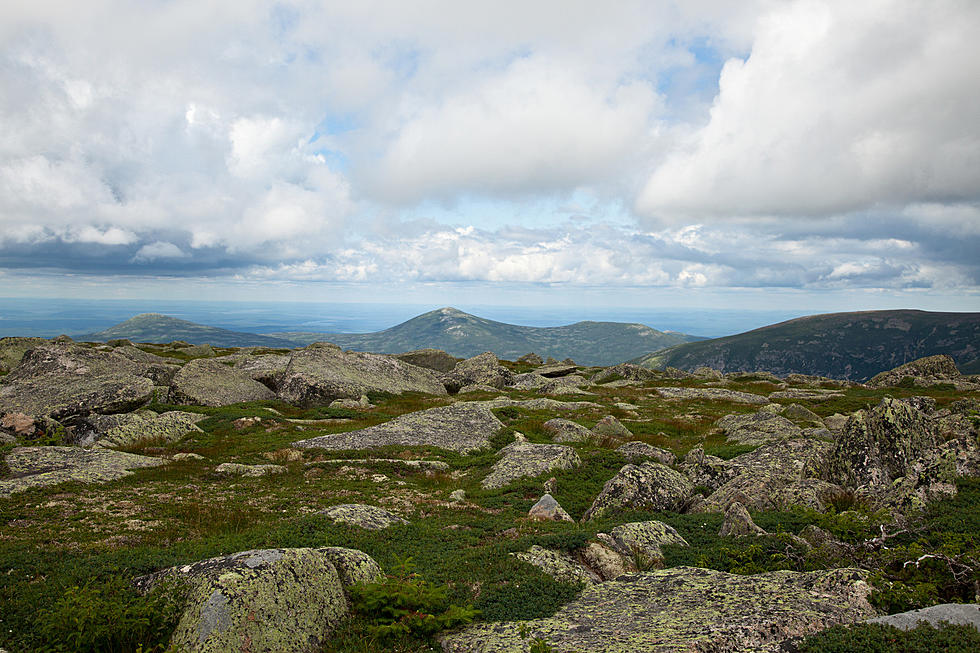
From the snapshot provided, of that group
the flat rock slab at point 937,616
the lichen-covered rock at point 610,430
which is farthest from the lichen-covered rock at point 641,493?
the lichen-covered rock at point 610,430

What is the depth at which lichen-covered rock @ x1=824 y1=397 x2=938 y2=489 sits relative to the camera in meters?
20.4

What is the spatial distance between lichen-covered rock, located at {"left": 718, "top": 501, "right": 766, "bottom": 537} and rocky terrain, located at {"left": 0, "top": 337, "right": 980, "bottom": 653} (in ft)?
0.29

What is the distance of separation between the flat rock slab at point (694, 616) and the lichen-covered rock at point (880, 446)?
38.6 ft

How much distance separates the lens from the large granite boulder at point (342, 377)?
5053 cm

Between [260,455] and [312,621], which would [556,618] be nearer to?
[312,621]

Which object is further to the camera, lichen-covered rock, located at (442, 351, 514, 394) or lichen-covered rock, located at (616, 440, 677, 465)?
lichen-covered rock, located at (442, 351, 514, 394)

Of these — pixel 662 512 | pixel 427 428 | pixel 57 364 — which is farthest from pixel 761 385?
pixel 57 364

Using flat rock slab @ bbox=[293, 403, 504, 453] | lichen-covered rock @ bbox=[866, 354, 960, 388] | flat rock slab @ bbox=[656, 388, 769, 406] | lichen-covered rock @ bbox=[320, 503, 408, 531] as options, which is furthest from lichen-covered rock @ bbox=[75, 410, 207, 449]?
lichen-covered rock @ bbox=[866, 354, 960, 388]

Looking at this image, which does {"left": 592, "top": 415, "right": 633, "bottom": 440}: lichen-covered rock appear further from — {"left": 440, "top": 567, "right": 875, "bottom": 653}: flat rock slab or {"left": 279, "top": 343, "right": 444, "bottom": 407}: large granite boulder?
{"left": 279, "top": 343, "right": 444, "bottom": 407}: large granite boulder

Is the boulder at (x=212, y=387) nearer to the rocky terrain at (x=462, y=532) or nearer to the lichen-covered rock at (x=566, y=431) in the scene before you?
the rocky terrain at (x=462, y=532)

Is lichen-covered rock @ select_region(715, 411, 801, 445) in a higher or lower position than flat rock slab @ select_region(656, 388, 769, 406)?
higher

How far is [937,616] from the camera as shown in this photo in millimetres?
9461

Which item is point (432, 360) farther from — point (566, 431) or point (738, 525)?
point (738, 525)

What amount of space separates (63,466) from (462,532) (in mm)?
20505
